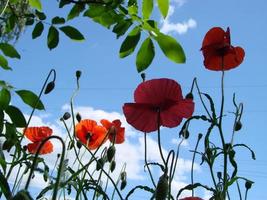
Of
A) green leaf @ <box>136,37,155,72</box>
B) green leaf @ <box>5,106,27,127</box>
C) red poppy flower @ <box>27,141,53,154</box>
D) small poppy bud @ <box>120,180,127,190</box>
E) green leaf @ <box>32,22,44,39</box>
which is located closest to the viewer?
green leaf @ <box>5,106,27,127</box>

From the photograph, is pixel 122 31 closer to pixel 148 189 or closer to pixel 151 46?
pixel 151 46

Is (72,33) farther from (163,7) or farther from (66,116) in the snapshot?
(66,116)

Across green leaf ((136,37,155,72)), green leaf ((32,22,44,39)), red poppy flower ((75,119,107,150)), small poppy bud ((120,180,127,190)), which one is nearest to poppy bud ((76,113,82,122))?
red poppy flower ((75,119,107,150))

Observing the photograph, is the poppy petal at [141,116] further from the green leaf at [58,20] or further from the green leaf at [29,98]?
the green leaf at [58,20]

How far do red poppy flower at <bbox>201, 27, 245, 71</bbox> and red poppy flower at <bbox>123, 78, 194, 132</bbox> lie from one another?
34 cm

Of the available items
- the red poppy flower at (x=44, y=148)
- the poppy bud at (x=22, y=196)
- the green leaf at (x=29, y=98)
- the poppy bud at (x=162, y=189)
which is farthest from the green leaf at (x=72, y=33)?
the poppy bud at (x=22, y=196)

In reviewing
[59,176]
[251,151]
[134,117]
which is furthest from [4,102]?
[251,151]

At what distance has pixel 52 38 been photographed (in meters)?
1.52

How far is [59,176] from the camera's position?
24.2 inches

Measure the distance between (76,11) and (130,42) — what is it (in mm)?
315

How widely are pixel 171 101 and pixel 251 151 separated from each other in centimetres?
34

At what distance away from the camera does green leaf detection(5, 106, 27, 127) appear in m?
1.12

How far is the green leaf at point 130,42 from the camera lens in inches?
52.8

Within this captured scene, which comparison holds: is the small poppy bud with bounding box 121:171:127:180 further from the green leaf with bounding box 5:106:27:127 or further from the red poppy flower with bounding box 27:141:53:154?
the green leaf with bounding box 5:106:27:127
